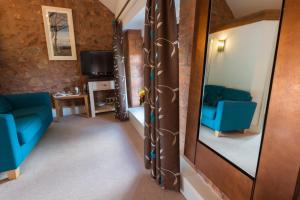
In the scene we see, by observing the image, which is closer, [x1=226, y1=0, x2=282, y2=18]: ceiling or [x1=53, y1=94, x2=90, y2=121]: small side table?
[x1=226, y1=0, x2=282, y2=18]: ceiling

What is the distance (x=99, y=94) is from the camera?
3988mm

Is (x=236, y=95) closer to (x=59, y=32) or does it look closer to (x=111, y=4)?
(x=111, y=4)

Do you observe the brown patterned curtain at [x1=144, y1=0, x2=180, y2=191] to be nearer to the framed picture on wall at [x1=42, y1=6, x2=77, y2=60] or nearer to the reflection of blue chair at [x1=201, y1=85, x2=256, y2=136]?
the reflection of blue chair at [x1=201, y1=85, x2=256, y2=136]

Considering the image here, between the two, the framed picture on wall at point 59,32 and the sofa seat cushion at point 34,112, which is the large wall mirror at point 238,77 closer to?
the sofa seat cushion at point 34,112

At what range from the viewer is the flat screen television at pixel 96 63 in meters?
3.57

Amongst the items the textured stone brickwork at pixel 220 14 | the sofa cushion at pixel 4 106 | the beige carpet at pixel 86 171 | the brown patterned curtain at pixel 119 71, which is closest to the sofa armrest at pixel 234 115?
the textured stone brickwork at pixel 220 14

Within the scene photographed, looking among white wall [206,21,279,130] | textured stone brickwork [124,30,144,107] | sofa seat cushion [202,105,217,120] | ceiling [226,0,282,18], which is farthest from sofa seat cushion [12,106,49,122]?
ceiling [226,0,282,18]

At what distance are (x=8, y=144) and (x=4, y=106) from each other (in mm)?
1115

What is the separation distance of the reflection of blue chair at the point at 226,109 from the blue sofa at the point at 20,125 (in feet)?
6.20

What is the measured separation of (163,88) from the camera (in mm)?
1308

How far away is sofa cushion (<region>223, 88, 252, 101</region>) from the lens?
1027 mm

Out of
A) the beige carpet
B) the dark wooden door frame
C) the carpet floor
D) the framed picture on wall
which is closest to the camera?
the carpet floor

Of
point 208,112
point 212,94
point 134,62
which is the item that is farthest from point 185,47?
point 134,62

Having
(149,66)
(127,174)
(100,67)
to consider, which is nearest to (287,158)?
(149,66)
